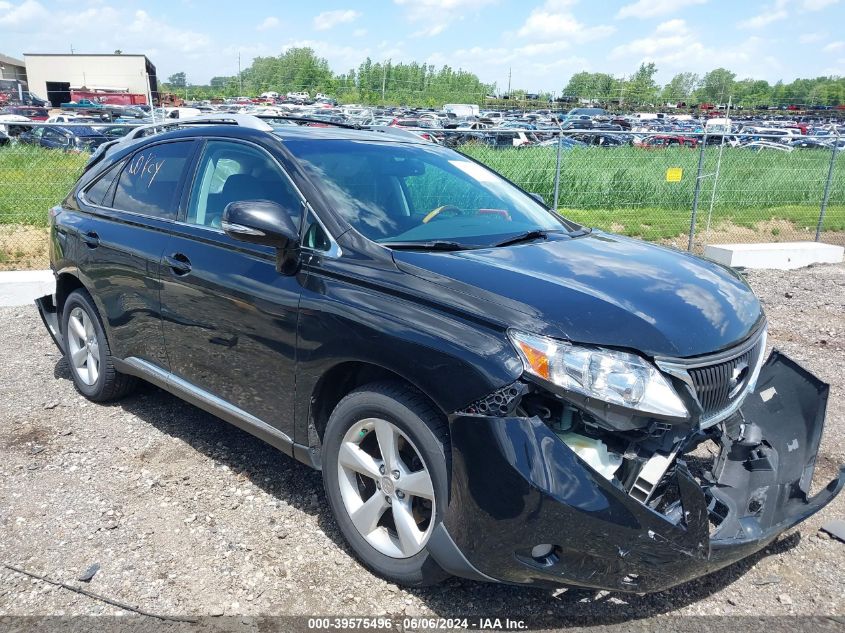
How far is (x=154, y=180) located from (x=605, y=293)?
2798 millimetres

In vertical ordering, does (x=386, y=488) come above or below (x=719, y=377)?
below

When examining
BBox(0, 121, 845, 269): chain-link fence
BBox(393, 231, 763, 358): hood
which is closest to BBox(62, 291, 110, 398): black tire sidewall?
BBox(393, 231, 763, 358): hood

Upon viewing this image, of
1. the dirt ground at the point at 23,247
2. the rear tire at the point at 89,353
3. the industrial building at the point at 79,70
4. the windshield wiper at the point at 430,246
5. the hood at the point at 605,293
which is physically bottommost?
the dirt ground at the point at 23,247

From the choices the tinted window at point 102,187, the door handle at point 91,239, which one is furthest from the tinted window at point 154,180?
the door handle at point 91,239

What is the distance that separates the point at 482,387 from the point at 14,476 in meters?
2.87

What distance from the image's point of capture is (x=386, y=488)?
2.82m

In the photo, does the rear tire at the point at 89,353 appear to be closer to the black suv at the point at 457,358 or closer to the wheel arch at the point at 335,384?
the black suv at the point at 457,358

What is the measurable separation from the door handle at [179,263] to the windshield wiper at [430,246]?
1.20 meters

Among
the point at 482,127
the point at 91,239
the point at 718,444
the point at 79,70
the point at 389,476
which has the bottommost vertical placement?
the point at 389,476

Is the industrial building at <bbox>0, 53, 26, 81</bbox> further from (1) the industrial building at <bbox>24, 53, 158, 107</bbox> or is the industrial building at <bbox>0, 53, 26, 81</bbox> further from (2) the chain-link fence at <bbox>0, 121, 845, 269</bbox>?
(2) the chain-link fence at <bbox>0, 121, 845, 269</bbox>

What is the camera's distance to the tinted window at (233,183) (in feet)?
Result: 11.0

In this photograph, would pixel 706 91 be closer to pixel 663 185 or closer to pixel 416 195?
pixel 663 185

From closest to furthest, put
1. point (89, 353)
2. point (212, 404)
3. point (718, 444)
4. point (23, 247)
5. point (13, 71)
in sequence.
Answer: point (718, 444), point (212, 404), point (89, 353), point (23, 247), point (13, 71)

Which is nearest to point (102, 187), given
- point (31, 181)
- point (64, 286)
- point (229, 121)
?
point (64, 286)
